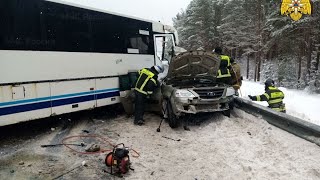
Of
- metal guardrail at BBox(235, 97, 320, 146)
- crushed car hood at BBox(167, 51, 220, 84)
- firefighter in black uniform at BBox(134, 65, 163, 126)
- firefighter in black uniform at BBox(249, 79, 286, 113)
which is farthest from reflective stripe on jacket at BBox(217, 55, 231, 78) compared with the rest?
firefighter in black uniform at BBox(134, 65, 163, 126)

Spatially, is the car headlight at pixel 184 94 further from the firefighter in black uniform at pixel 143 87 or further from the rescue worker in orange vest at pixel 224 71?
the rescue worker in orange vest at pixel 224 71

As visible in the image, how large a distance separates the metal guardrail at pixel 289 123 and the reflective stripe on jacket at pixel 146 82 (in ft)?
8.83

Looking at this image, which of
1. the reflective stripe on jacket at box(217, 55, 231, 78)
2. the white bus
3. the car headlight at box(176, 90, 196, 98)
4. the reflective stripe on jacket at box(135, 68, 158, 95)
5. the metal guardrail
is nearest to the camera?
the metal guardrail

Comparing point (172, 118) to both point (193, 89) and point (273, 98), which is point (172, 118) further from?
point (273, 98)

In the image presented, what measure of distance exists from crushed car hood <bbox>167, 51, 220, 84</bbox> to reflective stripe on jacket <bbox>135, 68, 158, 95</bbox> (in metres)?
0.71

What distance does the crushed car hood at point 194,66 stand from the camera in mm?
8812

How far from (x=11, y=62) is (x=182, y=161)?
4.10 meters

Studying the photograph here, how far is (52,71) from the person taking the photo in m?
7.27

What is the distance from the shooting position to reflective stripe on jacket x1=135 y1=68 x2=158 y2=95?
8531 mm

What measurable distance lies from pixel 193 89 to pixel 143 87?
5.22 feet

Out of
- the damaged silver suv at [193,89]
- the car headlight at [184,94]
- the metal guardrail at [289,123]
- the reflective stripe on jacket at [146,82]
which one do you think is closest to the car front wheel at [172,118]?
the damaged silver suv at [193,89]

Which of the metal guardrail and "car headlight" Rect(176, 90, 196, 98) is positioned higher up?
"car headlight" Rect(176, 90, 196, 98)

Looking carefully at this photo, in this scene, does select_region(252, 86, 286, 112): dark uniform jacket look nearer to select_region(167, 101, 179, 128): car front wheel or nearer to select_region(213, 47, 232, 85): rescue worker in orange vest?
select_region(213, 47, 232, 85): rescue worker in orange vest

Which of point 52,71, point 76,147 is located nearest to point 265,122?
point 76,147
